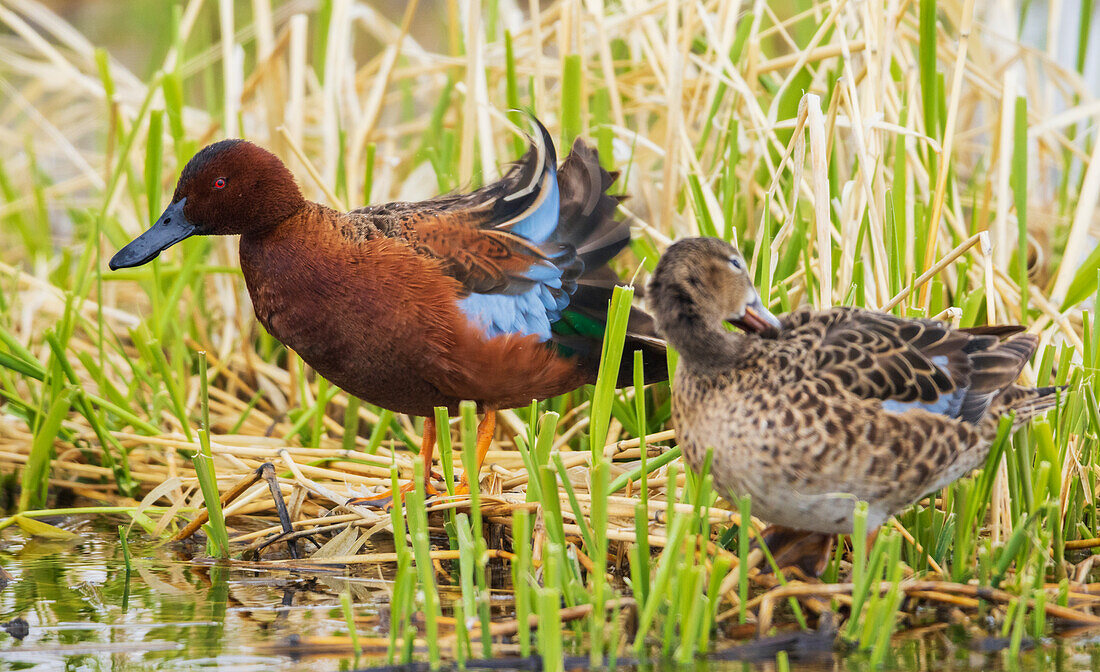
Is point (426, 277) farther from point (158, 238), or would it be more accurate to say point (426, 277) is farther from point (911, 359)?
→ point (911, 359)

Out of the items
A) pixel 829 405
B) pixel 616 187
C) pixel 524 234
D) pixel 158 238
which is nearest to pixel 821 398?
pixel 829 405

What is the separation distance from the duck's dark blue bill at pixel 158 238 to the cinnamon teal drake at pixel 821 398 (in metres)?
1.68

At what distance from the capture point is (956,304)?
386cm

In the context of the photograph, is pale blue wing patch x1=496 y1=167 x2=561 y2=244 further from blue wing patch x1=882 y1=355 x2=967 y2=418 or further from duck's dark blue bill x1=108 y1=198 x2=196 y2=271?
blue wing patch x1=882 y1=355 x2=967 y2=418

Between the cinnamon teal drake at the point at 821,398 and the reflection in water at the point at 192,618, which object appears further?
the cinnamon teal drake at the point at 821,398

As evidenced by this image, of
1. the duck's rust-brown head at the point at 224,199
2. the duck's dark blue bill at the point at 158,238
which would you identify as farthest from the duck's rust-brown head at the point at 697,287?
the duck's dark blue bill at the point at 158,238

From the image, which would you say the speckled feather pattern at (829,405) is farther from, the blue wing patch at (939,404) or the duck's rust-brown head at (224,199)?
the duck's rust-brown head at (224,199)

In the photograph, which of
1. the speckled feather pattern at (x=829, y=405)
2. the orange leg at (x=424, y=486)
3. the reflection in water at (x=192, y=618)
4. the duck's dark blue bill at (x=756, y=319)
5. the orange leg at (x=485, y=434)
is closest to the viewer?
the reflection in water at (x=192, y=618)

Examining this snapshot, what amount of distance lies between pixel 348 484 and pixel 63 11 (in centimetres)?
836

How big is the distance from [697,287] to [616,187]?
2276 mm

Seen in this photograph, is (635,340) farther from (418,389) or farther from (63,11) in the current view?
(63,11)

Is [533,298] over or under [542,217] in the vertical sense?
under

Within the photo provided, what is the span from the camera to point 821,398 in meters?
2.72

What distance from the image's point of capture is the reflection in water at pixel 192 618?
2.53 m
